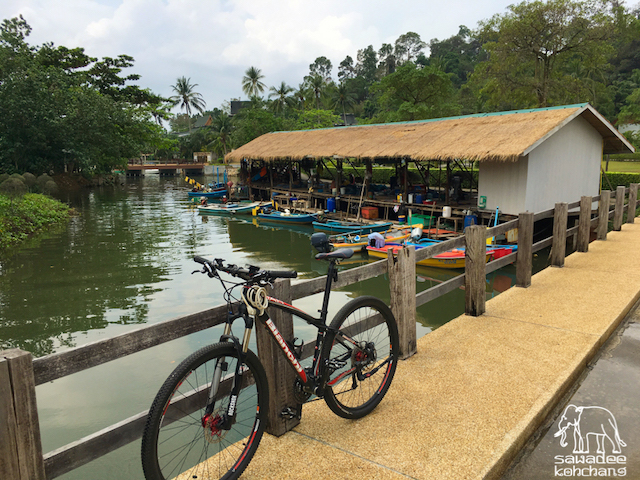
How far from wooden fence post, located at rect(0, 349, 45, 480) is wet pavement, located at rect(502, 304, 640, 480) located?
259 cm

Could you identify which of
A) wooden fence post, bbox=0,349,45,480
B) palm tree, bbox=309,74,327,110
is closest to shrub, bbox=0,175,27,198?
wooden fence post, bbox=0,349,45,480

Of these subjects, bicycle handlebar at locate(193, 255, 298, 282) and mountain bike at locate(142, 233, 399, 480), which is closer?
mountain bike at locate(142, 233, 399, 480)

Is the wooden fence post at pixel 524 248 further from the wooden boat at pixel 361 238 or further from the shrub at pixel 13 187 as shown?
the shrub at pixel 13 187

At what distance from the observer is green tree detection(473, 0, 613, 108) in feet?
97.1

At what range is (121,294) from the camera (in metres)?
12.2

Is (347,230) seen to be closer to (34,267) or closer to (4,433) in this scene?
(34,267)

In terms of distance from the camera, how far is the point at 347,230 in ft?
65.1

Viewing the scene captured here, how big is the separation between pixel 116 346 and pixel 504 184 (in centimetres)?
1646

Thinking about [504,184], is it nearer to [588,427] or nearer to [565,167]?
[565,167]

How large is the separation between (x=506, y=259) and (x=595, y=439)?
3549mm

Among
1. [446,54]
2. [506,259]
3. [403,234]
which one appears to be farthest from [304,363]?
[446,54]

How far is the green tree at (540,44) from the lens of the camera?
97.1 ft

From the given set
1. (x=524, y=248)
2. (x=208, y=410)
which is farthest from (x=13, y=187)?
(x=208, y=410)

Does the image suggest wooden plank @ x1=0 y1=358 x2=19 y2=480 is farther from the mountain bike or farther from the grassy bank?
the grassy bank
